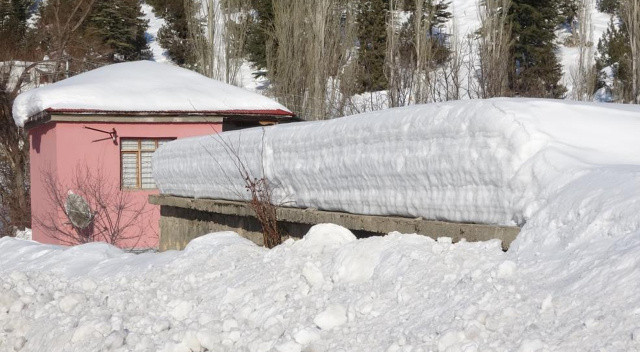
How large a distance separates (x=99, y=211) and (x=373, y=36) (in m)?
21.1

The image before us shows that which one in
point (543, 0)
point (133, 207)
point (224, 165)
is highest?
point (543, 0)

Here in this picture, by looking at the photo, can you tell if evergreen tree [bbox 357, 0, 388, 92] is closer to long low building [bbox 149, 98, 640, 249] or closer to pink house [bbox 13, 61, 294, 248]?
pink house [bbox 13, 61, 294, 248]

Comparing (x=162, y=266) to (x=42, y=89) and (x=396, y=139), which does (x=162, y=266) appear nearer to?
(x=396, y=139)

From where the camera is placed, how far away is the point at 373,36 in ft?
130

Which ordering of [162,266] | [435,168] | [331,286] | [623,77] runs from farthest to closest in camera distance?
[623,77]
[162,266]
[435,168]
[331,286]

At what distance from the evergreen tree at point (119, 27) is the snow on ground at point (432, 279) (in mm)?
39880

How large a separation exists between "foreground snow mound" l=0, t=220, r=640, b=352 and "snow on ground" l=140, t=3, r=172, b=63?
4658 cm

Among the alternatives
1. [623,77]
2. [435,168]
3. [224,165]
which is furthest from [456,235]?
[623,77]

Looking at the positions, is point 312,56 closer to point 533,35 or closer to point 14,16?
point 533,35

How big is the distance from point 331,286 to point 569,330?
2.18m

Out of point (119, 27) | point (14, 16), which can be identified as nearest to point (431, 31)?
point (119, 27)

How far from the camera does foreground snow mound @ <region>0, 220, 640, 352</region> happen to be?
4.73 meters

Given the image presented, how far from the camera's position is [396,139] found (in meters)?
7.73

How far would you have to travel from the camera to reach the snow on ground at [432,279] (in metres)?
4.85
